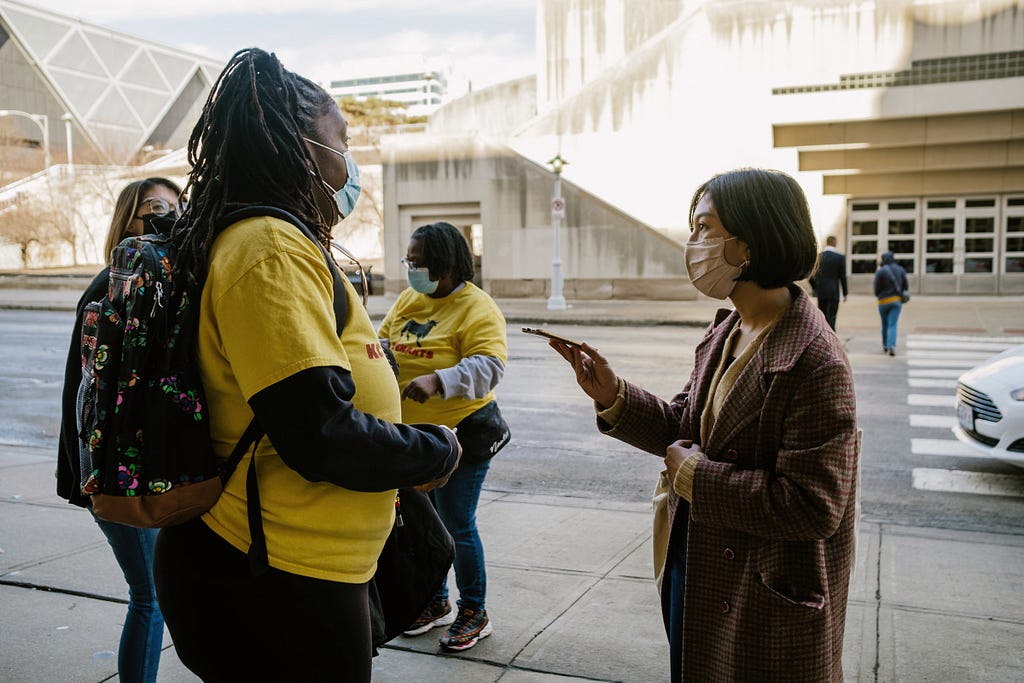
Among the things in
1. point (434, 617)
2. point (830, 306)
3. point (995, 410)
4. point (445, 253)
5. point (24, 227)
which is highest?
point (24, 227)

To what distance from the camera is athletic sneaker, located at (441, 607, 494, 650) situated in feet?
13.6

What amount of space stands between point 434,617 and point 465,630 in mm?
298

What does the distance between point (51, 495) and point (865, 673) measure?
228 inches

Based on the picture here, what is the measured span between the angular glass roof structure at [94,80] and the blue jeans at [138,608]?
65757mm

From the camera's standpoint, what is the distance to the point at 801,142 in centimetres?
3136

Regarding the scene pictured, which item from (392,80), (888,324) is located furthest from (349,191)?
(392,80)

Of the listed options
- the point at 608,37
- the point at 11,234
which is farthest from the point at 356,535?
the point at 11,234

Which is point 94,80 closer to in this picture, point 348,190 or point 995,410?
point 995,410

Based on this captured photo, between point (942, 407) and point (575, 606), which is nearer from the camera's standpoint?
point (575, 606)

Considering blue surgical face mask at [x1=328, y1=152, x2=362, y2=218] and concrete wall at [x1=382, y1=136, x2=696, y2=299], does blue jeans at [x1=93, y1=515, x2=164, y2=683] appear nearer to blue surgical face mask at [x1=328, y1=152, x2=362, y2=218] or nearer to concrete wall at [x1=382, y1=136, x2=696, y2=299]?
blue surgical face mask at [x1=328, y1=152, x2=362, y2=218]

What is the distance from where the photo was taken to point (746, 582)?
226 centimetres

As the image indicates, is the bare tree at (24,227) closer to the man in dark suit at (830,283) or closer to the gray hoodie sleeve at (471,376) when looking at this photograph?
the man in dark suit at (830,283)

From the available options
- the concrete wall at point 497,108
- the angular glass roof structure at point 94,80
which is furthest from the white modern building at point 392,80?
the concrete wall at point 497,108

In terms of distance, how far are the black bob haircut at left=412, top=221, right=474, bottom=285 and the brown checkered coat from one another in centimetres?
200
